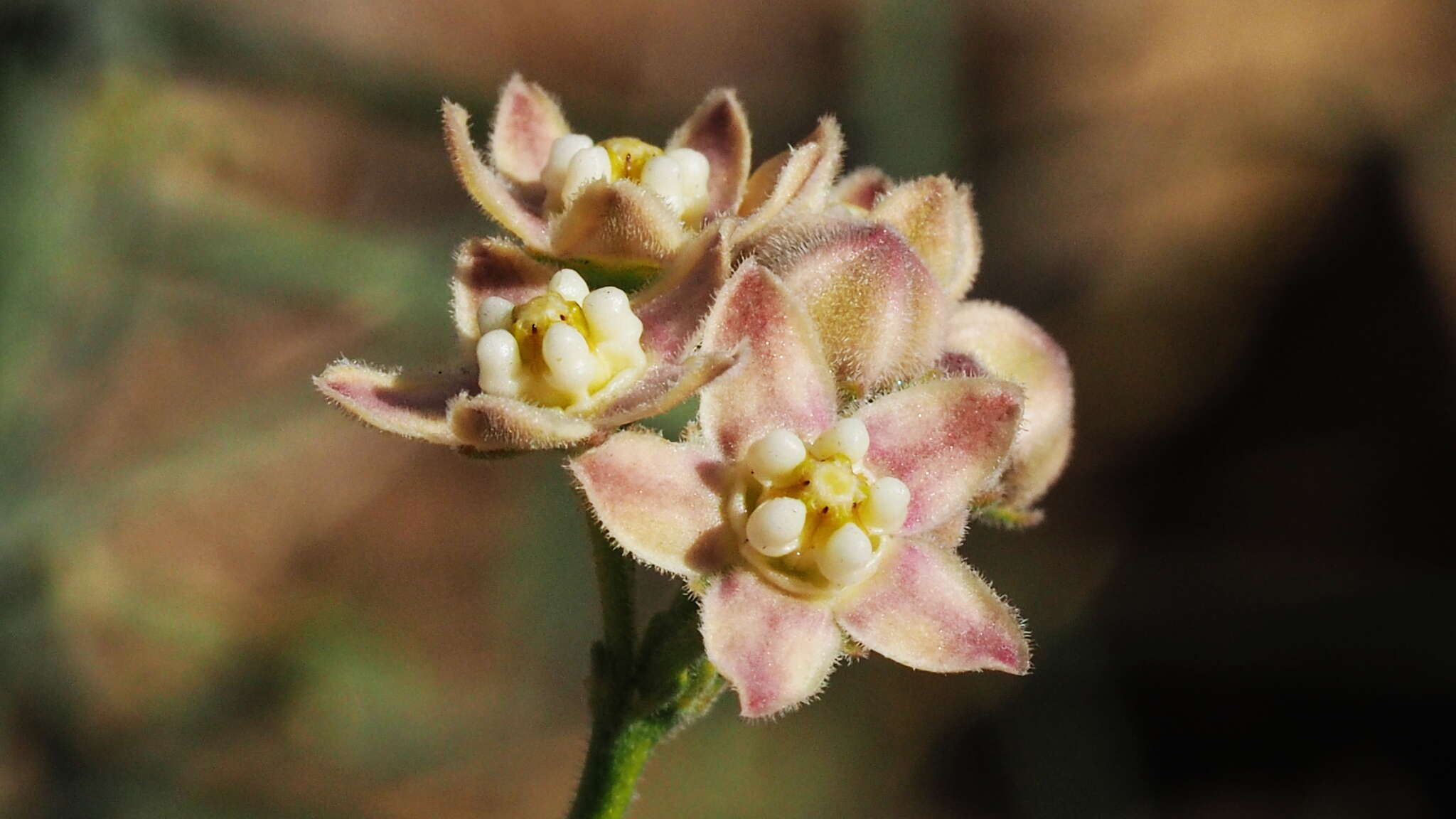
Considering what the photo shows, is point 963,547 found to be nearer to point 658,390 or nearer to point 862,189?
point 862,189

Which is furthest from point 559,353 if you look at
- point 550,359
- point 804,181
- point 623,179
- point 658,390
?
point 804,181

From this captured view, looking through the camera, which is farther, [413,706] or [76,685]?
[413,706]

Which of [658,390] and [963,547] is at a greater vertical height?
[658,390]

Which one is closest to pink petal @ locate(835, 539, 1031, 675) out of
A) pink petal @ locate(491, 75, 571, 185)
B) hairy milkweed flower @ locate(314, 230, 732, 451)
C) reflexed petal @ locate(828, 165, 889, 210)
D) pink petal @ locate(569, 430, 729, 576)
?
pink petal @ locate(569, 430, 729, 576)

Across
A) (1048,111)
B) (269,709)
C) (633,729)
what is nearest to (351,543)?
(269,709)

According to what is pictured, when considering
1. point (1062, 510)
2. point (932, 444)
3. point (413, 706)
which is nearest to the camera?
point (932, 444)

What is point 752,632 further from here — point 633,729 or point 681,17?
point 681,17

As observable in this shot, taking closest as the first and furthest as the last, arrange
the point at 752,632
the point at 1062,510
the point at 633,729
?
the point at 752,632 → the point at 633,729 → the point at 1062,510
